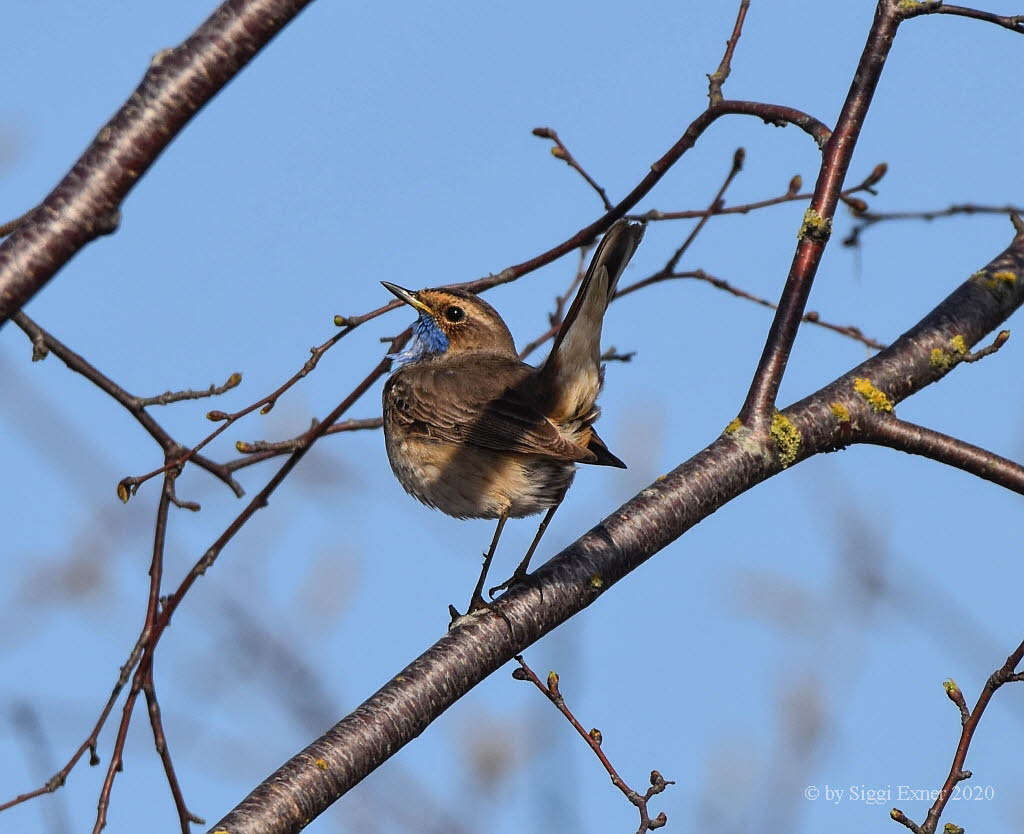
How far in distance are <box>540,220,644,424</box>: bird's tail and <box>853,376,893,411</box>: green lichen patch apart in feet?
3.39

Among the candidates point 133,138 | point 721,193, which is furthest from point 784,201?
point 133,138

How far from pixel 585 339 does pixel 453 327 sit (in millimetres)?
2019

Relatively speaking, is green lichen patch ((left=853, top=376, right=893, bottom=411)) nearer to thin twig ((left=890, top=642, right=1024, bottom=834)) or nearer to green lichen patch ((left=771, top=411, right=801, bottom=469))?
green lichen patch ((left=771, top=411, right=801, bottom=469))

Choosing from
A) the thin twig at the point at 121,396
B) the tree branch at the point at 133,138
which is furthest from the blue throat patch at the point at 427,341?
the tree branch at the point at 133,138

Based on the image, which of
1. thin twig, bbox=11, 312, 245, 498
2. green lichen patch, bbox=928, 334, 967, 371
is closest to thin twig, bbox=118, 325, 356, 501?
thin twig, bbox=11, 312, 245, 498

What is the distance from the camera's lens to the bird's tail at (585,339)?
4.84 meters

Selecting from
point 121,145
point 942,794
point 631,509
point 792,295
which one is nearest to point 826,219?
point 792,295

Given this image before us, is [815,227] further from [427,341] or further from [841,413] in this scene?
[427,341]

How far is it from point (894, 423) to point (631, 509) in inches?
40.1

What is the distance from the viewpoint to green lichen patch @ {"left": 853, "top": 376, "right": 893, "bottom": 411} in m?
4.48

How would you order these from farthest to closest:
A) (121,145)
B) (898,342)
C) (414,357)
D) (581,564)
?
1. (414,357)
2. (898,342)
3. (581,564)
4. (121,145)

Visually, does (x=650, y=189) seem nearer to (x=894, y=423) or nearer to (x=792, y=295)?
(x=792, y=295)

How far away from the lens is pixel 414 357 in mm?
7039

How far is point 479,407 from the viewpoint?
5734mm
